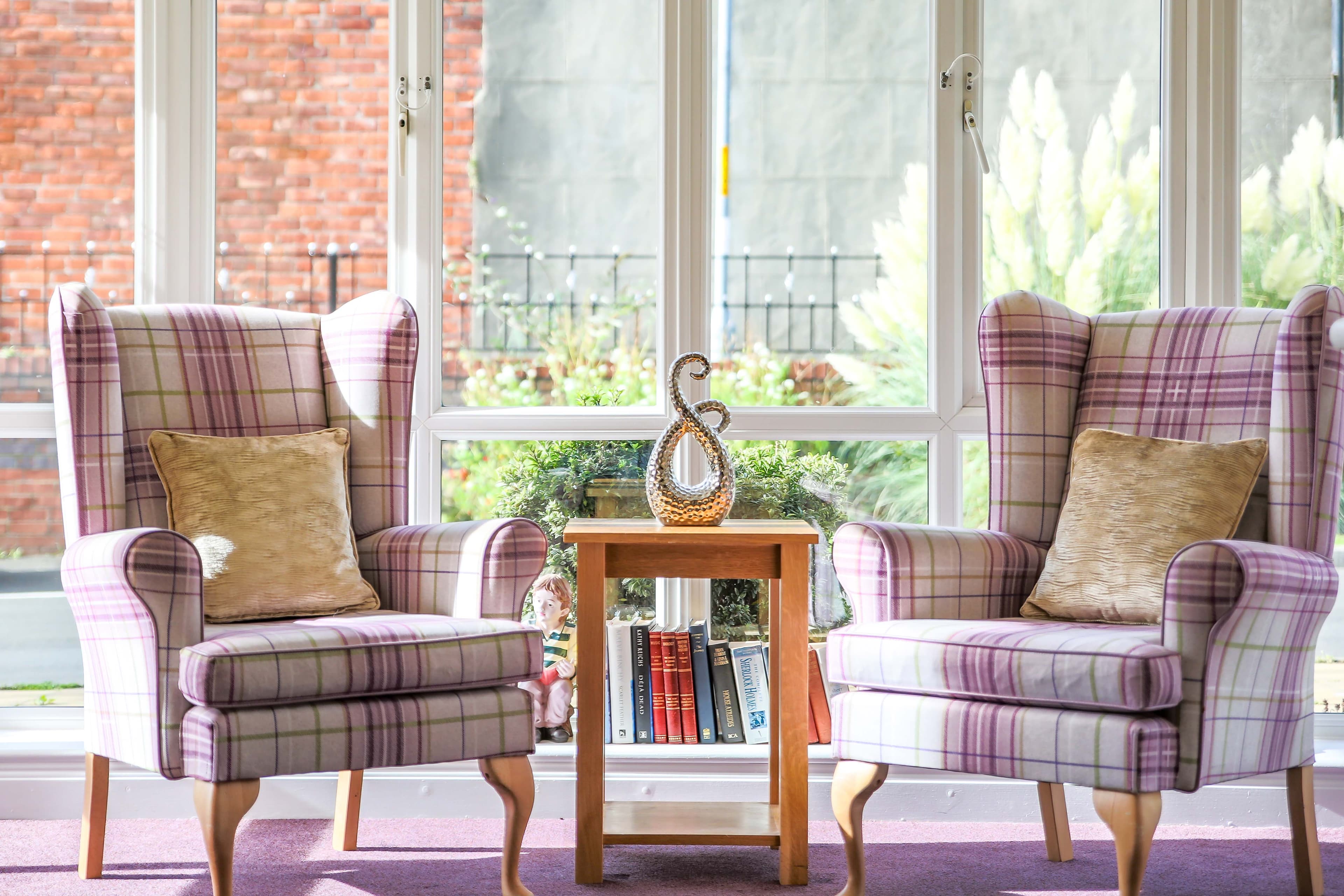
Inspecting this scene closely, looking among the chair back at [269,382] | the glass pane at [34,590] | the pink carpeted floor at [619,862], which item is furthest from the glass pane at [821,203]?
the glass pane at [34,590]

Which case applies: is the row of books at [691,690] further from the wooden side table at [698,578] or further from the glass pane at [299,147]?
the glass pane at [299,147]

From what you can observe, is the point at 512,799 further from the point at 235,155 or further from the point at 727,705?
the point at 235,155

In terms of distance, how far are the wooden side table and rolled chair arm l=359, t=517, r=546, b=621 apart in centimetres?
9

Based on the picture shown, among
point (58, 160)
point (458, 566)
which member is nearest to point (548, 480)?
point (458, 566)

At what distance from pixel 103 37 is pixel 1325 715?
3300 mm

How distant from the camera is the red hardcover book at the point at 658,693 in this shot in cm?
259

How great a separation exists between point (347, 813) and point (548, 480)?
0.87 meters

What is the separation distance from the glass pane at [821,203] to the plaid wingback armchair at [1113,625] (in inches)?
17.7

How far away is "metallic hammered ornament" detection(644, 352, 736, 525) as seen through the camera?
2.21m

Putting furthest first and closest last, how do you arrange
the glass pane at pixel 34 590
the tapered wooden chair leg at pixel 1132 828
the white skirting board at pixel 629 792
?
the glass pane at pixel 34 590
the white skirting board at pixel 629 792
the tapered wooden chair leg at pixel 1132 828

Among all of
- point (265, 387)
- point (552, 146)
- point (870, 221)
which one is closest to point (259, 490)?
point (265, 387)

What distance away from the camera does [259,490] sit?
7.16 ft

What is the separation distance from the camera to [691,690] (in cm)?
263

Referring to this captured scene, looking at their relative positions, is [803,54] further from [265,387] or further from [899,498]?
[265,387]
